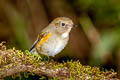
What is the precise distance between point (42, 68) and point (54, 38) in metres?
1.50

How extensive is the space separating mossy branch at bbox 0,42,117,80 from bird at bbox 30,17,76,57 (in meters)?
1.21

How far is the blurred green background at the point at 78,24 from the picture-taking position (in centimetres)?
705

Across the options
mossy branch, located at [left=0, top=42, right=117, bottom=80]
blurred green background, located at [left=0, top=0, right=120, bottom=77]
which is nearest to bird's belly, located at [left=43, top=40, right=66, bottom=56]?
mossy branch, located at [left=0, top=42, right=117, bottom=80]

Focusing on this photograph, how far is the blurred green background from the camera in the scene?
705 cm

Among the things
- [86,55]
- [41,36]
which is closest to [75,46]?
[86,55]

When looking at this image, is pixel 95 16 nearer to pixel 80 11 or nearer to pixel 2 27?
pixel 80 11

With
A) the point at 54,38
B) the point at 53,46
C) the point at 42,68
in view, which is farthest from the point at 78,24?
the point at 42,68

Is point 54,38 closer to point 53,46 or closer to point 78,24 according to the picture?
point 53,46

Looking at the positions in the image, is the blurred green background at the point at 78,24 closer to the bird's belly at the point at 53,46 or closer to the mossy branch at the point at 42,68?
the bird's belly at the point at 53,46

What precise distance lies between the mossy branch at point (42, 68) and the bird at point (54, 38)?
1207mm

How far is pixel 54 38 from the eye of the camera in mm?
5262

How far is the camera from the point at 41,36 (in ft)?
17.9

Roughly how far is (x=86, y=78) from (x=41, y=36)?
1.91m

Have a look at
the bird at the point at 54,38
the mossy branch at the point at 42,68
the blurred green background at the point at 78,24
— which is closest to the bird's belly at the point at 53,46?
the bird at the point at 54,38
